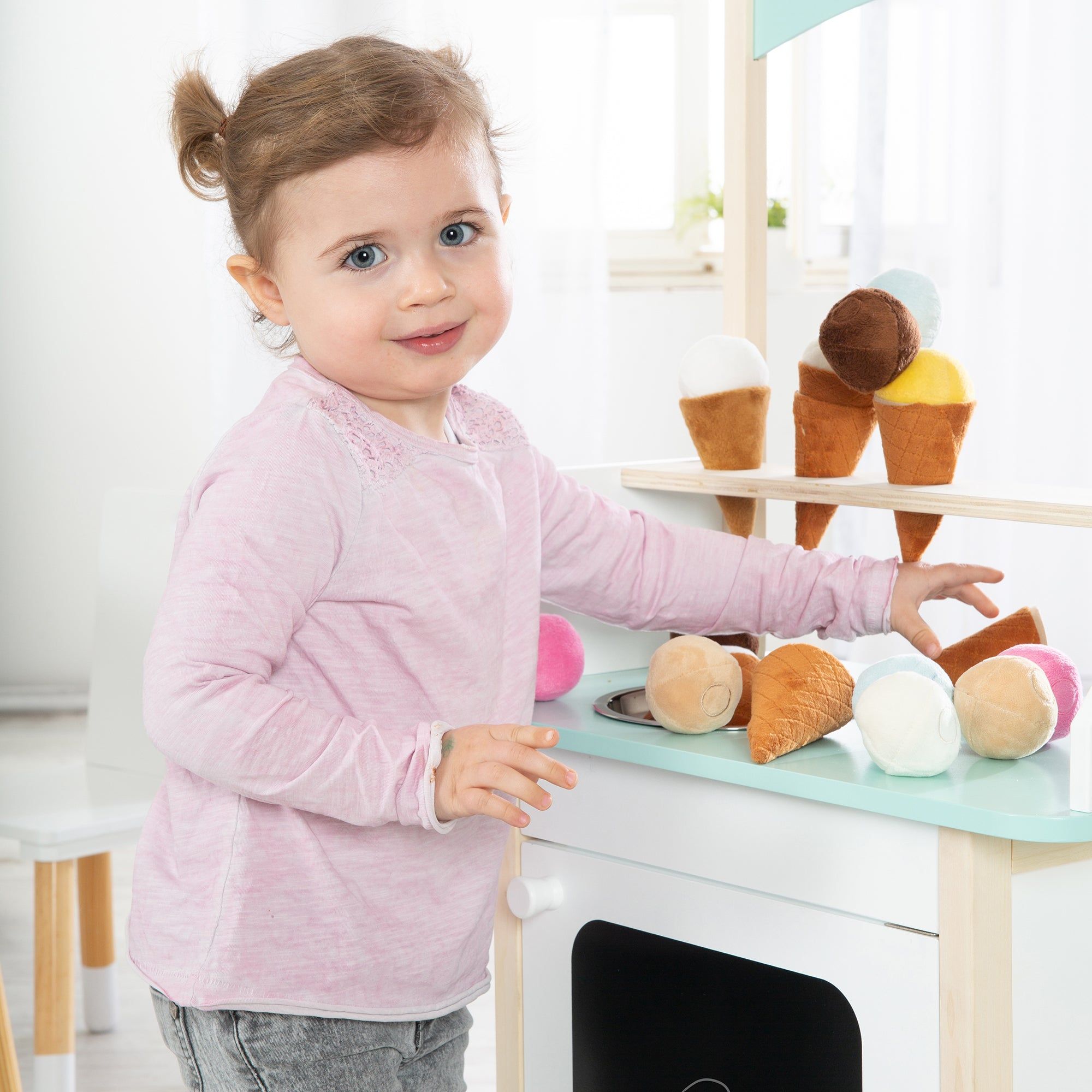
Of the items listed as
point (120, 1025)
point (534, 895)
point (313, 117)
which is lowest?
point (120, 1025)

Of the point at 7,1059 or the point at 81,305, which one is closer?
the point at 7,1059

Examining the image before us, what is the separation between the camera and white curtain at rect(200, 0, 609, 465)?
2.47 m

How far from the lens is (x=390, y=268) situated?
0.85 meters

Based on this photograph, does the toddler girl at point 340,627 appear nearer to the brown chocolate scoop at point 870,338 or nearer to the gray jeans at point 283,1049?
the gray jeans at point 283,1049

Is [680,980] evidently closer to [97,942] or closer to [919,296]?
[919,296]

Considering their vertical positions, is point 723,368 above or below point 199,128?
below

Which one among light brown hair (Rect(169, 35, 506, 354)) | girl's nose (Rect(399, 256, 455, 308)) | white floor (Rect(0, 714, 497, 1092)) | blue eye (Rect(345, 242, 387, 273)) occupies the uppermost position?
light brown hair (Rect(169, 35, 506, 354))

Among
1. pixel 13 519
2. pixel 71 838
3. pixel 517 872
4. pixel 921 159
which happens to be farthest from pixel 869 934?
pixel 13 519

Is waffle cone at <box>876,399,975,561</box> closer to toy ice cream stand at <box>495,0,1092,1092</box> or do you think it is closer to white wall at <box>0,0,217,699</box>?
toy ice cream stand at <box>495,0,1092,1092</box>

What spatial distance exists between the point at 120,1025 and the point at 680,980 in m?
1.01

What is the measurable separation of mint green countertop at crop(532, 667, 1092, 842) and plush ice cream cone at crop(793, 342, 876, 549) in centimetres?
22

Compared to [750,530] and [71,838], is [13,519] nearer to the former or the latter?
[71,838]

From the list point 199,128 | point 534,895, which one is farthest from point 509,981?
point 199,128

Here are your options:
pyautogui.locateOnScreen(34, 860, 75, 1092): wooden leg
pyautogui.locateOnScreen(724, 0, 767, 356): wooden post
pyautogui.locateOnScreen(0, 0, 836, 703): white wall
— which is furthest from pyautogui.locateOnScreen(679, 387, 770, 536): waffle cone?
pyautogui.locateOnScreen(0, 0, 836, 703): white wall
